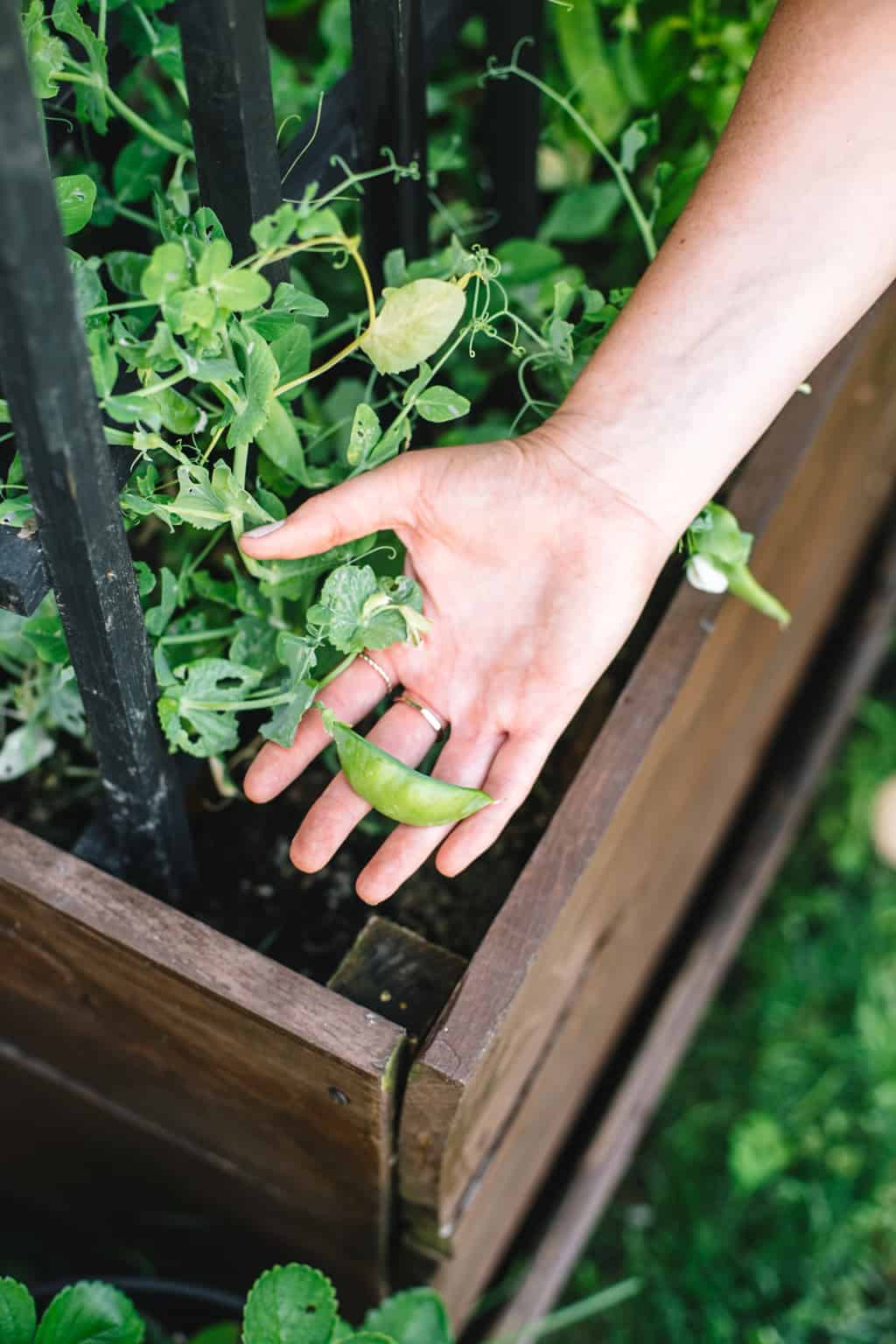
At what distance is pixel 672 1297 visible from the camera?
1475 mm

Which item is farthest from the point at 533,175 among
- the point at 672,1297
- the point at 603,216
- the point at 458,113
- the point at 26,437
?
the point at 672,1297

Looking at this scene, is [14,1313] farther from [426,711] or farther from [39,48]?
A: [39,48]

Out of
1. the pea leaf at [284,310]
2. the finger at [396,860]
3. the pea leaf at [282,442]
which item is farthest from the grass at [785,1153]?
the pea leaf at [284,310]

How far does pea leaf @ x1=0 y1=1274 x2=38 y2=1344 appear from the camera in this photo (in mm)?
740

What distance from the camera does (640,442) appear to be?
85 cm

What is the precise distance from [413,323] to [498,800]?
0.32 meters

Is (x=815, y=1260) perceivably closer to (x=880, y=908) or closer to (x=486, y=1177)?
(x=880, y=908)

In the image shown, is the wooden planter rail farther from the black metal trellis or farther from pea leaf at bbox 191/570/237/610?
pea leaf at bbox 191/570/237/610

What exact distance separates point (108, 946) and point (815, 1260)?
1.12 meters

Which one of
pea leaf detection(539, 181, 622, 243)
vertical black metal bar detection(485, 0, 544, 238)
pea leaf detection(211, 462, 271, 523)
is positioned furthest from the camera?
pea leaf detection(539, 181, 622, 243)

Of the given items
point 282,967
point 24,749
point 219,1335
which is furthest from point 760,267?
point 219,1335

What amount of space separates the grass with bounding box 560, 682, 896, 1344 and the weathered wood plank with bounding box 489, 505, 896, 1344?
46 millimetres

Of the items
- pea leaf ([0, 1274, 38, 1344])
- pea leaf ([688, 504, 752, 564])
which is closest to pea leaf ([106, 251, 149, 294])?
pea leaf ([688, 504, 752, 564])

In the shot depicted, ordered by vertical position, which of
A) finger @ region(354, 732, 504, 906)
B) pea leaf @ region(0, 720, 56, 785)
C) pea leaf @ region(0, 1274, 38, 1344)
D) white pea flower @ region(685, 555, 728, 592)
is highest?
white pea flower @ region(685, 555, 728, 592)
